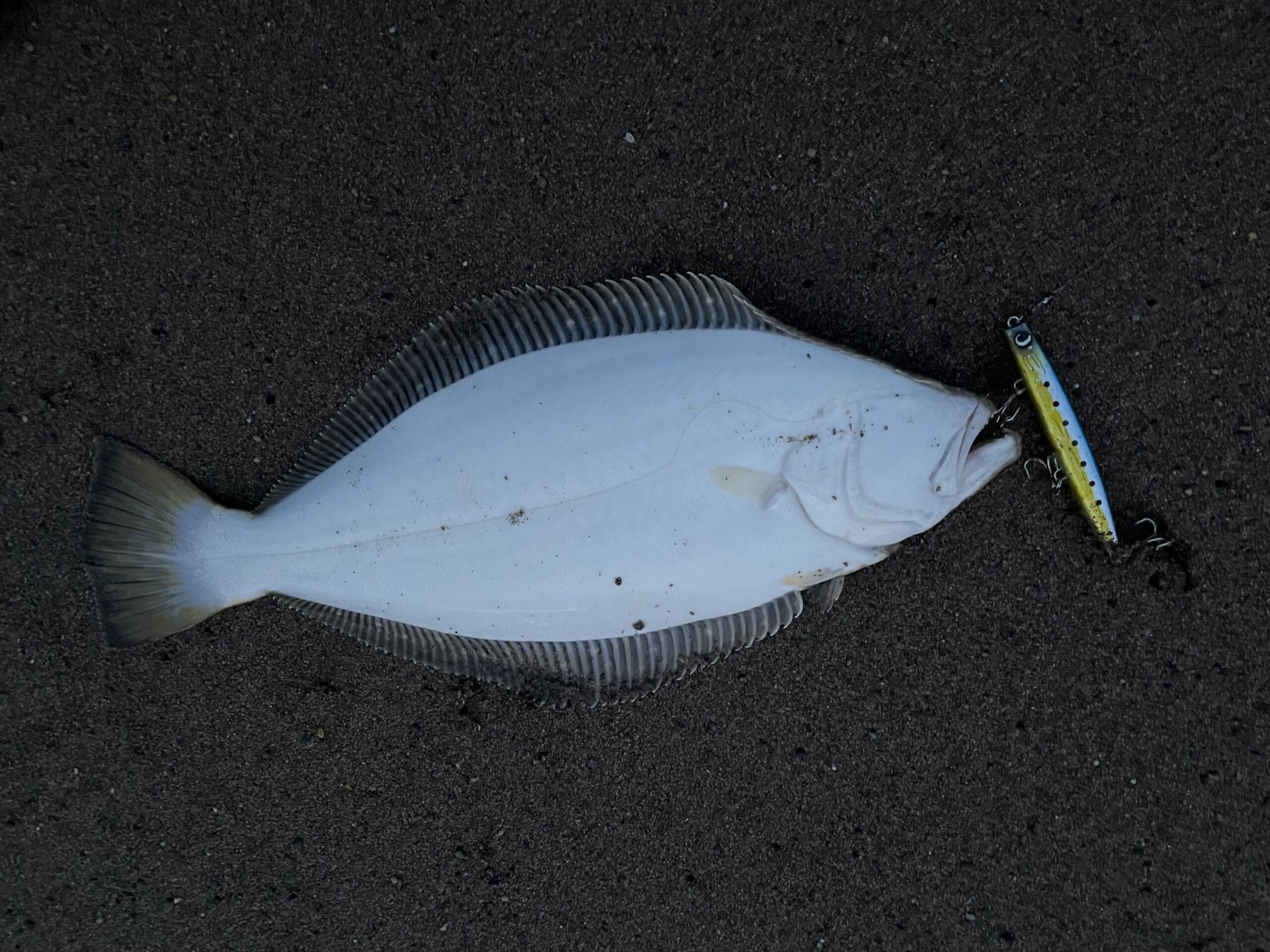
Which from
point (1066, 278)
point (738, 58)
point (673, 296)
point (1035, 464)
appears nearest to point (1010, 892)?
point (1035, 464)

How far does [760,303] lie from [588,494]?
2.21 feet

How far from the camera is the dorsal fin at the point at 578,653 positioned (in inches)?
61.6

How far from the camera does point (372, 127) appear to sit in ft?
5.32

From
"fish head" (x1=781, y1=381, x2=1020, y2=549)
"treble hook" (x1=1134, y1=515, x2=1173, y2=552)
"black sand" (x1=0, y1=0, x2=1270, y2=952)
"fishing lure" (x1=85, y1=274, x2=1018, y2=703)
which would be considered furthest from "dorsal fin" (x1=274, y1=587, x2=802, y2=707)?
"treble hook" (x1=1134, y1=515, x2=1173, y2=552)

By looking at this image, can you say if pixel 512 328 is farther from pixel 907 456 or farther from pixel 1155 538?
pixel 1155 538

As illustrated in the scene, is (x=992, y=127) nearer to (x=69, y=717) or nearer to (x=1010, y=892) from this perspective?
(x=1010, y=892)

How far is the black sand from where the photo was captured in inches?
62.3

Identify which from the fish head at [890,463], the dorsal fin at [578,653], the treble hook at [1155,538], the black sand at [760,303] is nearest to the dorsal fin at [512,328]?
the black sand at [760,303]

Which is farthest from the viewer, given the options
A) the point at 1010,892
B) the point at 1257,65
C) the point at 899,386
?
the point at 1010,892

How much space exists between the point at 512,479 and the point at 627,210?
29.3 inches

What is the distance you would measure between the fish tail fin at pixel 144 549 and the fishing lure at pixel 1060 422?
74.2 inches

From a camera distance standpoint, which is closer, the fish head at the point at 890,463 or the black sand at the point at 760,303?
the fish head at the point at 890,463

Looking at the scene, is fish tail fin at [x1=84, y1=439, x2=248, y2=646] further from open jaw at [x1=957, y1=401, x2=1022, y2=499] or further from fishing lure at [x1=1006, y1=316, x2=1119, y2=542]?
fishing lure at [x1=1006, y1=316, x2=1119, y2=542]

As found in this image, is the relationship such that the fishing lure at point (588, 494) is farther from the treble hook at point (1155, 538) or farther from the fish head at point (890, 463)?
the treble hook at point (1155, 538)
